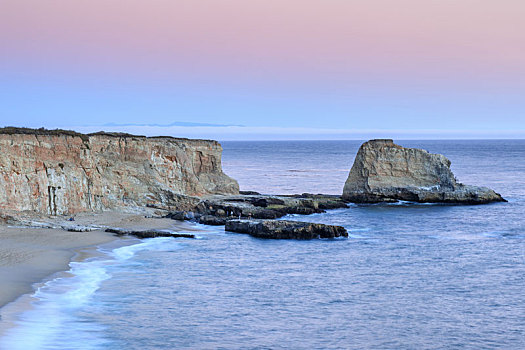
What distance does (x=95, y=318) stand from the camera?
915 inches

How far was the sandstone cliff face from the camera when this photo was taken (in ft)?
144

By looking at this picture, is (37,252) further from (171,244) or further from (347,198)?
(347,198)

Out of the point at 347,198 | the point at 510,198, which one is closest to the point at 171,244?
the point at 347,198

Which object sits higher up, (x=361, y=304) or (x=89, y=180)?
(x=89, y=180)

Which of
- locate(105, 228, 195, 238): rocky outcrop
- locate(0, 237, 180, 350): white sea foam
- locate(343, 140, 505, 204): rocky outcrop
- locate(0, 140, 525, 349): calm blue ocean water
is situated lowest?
locate(0, 140, 525, 349): calm blue ocean water

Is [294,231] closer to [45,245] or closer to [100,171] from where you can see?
[45,245]

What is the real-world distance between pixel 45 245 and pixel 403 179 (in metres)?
41.5

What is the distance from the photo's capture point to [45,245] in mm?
36500

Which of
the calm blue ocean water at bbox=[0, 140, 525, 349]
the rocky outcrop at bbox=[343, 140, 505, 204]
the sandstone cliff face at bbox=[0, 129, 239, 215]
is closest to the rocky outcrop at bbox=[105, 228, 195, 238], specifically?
the calm blue ocean water at bbox=[0, 140, 525, 349]

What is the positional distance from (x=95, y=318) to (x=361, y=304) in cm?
1083

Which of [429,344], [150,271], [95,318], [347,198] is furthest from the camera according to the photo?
[347,198]

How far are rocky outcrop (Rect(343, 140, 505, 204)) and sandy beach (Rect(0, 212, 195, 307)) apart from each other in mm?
25459

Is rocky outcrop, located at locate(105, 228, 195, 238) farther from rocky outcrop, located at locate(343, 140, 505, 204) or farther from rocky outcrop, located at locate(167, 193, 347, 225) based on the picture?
rocky outcrop, located at locate(343, 140, 505, 204)

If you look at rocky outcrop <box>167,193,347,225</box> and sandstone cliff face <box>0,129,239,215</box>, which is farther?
rocky outcrop <box>167,193,347,225</box>
